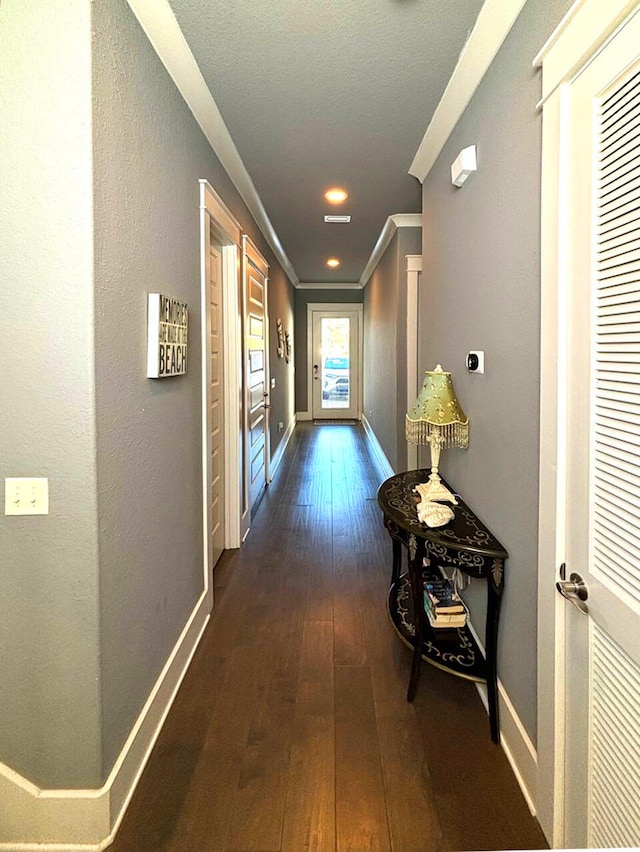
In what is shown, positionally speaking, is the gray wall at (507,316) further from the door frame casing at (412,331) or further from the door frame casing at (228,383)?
the door frame casing at (412,331)

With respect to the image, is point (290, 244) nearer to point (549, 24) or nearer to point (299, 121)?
point (299, 121)

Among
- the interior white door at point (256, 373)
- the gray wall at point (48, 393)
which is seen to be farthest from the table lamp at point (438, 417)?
the interior white door at point (256, 373)

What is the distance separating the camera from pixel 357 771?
67.1 inches

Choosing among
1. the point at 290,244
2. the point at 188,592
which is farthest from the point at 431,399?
the point at 290,244

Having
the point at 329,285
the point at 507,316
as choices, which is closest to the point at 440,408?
the point at 507,316

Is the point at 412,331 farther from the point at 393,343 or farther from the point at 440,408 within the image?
the point at 440,408

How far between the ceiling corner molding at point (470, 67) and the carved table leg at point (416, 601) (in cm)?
181

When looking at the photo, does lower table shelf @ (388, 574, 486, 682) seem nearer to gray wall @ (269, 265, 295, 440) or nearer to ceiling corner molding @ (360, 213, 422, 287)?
ceiling corner molding @ (360, 213, 422, 287)

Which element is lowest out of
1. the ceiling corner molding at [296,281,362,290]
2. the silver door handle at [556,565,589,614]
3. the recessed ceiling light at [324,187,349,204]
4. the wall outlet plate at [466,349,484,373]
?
the silver door handle at [556,565,589,614]

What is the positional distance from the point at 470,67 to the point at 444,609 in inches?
85.4

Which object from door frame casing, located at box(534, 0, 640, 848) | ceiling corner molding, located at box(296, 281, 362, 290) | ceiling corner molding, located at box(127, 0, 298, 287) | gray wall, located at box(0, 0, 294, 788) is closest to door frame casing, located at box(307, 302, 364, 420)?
ceiling corner molding, located at box(296, 281, 362, 290)

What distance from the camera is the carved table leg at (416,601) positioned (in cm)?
195

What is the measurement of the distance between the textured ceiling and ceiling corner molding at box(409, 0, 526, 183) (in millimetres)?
36

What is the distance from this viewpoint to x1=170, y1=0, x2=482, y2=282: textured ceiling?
5.78 ft
